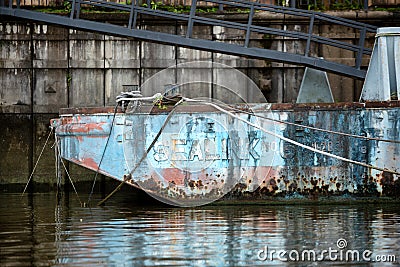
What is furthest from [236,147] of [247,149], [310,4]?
[310,4]

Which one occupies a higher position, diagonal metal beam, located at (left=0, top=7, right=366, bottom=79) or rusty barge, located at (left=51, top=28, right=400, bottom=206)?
diagonal metal beam, located at (left=0, top=7, right=366, bottom=79)

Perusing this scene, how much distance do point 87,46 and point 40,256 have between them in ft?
30.0

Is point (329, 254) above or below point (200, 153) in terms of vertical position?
below

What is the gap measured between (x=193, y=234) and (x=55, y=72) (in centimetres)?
775

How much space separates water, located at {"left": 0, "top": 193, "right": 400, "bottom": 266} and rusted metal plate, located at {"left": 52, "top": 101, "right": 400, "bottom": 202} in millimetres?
375

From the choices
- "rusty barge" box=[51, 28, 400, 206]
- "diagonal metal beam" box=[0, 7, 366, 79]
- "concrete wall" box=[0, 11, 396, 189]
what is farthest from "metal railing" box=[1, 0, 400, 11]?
"rusty barge" box=[51, 28, 400, 206]

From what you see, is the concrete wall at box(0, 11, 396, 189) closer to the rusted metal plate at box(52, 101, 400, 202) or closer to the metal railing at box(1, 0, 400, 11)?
the metal railing at box(1, 0, 400, 11)

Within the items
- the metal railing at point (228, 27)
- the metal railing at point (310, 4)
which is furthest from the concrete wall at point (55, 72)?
the metal railing at point (228, 27)

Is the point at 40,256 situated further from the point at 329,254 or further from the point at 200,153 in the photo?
the point at 200,153

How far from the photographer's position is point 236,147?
14.0m

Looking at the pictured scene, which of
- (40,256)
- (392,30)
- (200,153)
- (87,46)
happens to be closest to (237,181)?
(200,153)

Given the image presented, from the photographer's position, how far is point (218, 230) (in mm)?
10609

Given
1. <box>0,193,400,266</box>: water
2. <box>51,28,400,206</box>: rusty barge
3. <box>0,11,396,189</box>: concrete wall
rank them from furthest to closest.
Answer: <box>0,11,396,189</box>: concrete wall
<box>51,28,400,206</box>: rusty barge
<box>0,193,400,266</box>: water

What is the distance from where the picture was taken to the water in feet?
27.3
